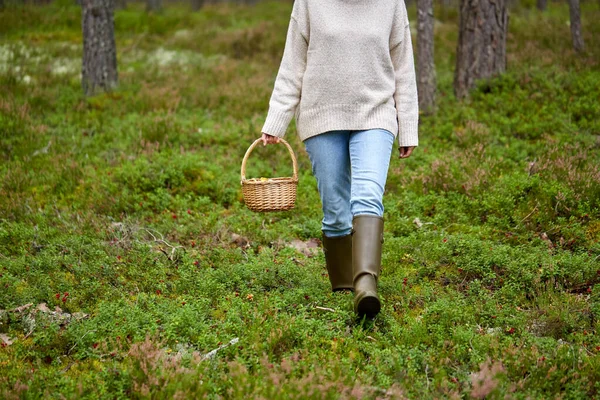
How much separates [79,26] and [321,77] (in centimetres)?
1582

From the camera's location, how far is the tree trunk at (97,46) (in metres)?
11.3

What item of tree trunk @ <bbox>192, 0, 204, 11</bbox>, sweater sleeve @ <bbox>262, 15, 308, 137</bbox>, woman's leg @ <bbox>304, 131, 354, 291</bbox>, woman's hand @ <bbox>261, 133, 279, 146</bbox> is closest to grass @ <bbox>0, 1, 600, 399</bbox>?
woman's leg @ <bbox>304, 131, 354, 291</bbox>

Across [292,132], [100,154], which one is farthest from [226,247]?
[292,132]

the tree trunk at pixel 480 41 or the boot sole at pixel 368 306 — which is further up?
the tree trunk at pixel 480 41

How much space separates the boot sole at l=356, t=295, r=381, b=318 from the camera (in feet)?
12.9

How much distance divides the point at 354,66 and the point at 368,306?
161 centimetres

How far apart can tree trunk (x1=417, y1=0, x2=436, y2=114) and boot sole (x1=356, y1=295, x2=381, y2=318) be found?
6446mm

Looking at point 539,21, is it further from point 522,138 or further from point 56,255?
point 56,255

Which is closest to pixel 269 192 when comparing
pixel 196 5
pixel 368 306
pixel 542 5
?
pixel 368 306

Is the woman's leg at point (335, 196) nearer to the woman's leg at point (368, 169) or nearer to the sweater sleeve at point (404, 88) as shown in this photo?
the woman's leg at point (368, 169)

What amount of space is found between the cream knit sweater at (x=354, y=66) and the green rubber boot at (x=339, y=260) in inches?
33.9

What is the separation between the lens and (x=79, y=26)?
1806cm

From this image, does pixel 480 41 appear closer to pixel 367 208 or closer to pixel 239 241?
pixel 239 241

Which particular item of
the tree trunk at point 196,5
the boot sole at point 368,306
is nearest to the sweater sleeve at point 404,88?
the boot sole at point 368,306
